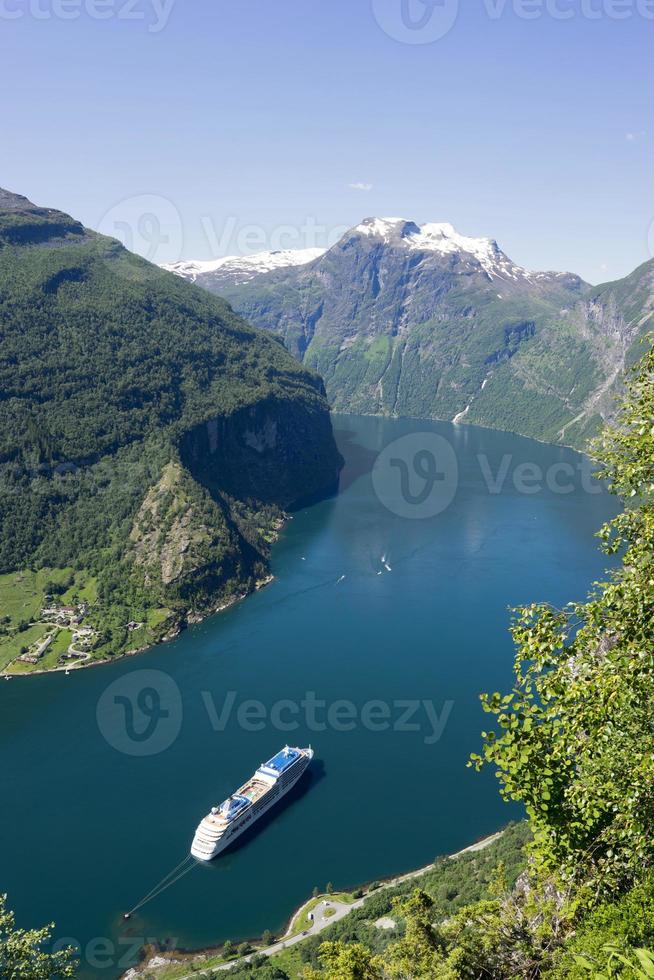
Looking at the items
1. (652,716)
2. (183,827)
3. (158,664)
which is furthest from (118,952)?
(652,716)

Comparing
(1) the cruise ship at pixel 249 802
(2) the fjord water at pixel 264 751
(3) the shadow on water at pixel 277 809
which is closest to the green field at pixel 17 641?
(2) the fjord water at pixel 264 751

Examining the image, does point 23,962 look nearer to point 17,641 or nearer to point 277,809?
point 277,809

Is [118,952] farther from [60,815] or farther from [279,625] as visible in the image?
[279,625]

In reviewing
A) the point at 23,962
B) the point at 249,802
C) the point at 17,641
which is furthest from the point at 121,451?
the point at 23,962

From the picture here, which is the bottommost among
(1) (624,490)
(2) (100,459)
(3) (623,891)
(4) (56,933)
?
(4) (56,933)

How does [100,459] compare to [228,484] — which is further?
[228,484]

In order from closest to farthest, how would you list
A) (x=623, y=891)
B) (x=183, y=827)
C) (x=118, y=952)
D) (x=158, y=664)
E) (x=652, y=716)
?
(x=652, y=716) → (x=623, y=891) → (x=118, y=952) → (x=183, y=827) → (x=158, y=664)
